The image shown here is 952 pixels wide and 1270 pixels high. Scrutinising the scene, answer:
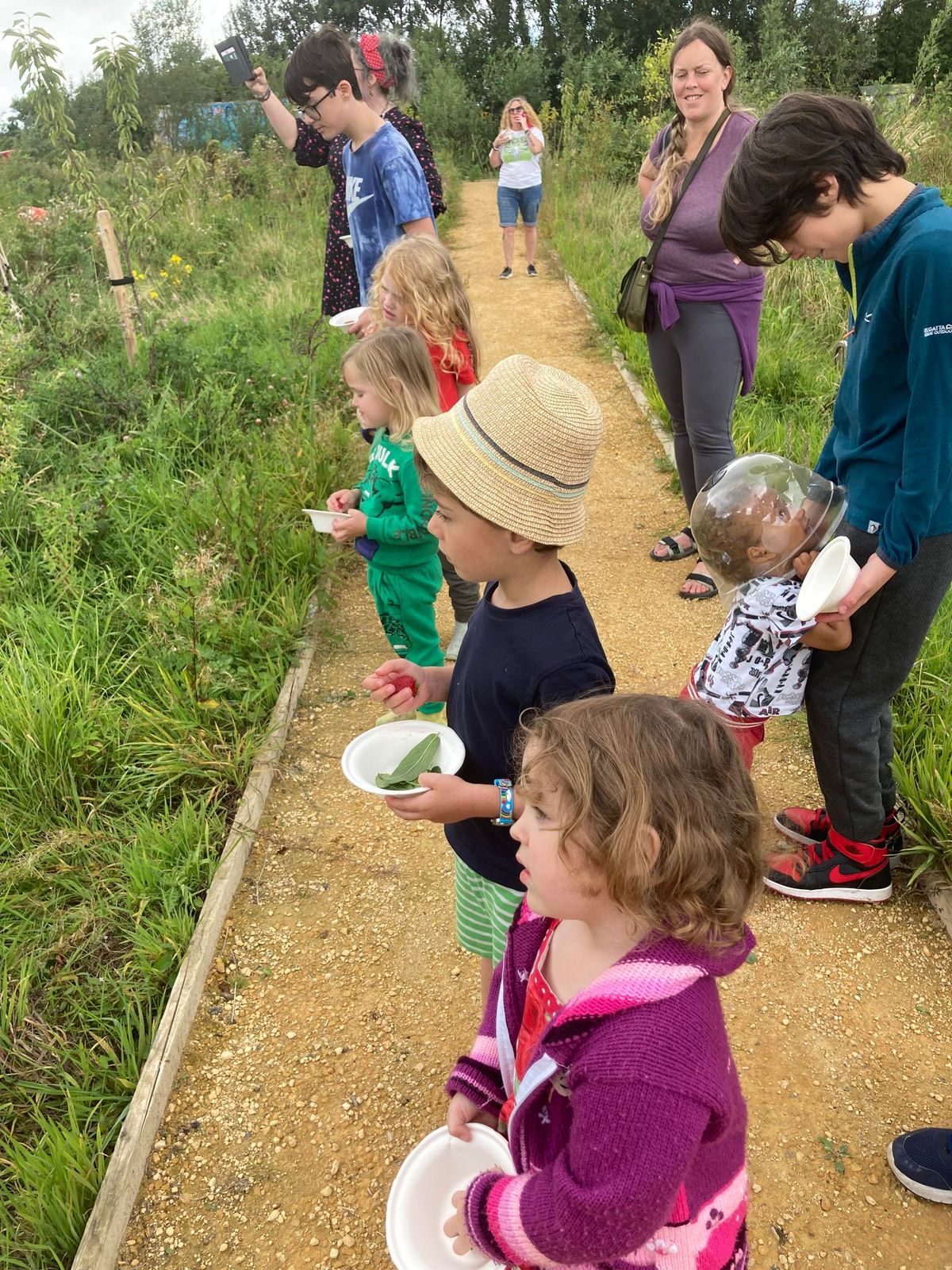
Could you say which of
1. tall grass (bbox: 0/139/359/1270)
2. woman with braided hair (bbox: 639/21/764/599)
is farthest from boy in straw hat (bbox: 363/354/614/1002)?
woman with braided hair (bbox: 639/21/764/599)

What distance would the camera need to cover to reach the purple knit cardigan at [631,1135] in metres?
1.00

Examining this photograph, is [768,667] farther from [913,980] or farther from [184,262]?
[184,262]

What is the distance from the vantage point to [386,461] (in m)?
3.02

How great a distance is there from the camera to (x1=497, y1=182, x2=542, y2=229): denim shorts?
32.3ft

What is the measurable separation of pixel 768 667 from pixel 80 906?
2.26m

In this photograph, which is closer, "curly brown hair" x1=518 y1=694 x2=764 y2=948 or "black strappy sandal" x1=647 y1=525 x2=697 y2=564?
"curly brown hair" x1=518 y1=694 x2=764 y2=948

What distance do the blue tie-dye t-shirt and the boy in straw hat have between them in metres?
2.49

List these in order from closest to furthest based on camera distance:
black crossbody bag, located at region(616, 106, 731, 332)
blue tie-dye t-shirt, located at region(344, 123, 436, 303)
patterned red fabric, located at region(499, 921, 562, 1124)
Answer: patterned red fabric, located at region(499, 921, 562, 1124), black crossbody bag, located at region(616, 106, 731, 332), blue tie-dye t-shirt, located at region(344, 123, 436, 303)

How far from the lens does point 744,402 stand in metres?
5.64

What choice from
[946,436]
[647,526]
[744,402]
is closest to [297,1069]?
[946,436]

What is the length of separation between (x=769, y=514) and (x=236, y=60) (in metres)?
4.17

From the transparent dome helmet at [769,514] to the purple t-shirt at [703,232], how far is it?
173 centimetres

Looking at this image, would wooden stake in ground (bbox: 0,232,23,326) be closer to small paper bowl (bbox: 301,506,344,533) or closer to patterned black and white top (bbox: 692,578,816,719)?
small paper bowl (bbox: 301,506,344,533)

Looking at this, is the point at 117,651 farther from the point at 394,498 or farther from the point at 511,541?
the point at 511,541
